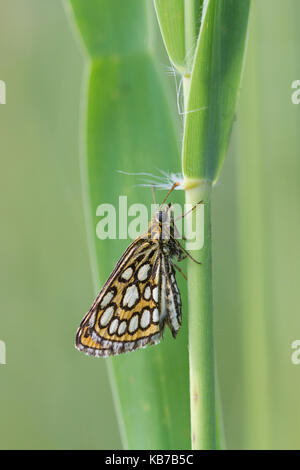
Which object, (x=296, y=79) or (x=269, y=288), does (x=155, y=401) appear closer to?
(x=269, y=288)

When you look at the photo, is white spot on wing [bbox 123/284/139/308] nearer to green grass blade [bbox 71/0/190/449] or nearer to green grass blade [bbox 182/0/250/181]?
green grass blade [bbox 71/0/190/449]

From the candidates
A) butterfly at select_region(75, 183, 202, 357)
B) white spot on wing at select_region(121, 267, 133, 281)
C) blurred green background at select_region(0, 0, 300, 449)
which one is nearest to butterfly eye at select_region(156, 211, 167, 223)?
butterfly at select_region(75, 183, 202, 357)

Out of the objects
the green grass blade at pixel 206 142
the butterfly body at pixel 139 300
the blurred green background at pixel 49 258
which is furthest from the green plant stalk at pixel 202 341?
the blurred green background at pixel 49 258

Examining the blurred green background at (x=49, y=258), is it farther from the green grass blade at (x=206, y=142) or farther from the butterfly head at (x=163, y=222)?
the green grass blade at (x=206, y=142)

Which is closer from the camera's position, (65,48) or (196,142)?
(196,142)

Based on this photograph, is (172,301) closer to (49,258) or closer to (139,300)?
(139,300)
